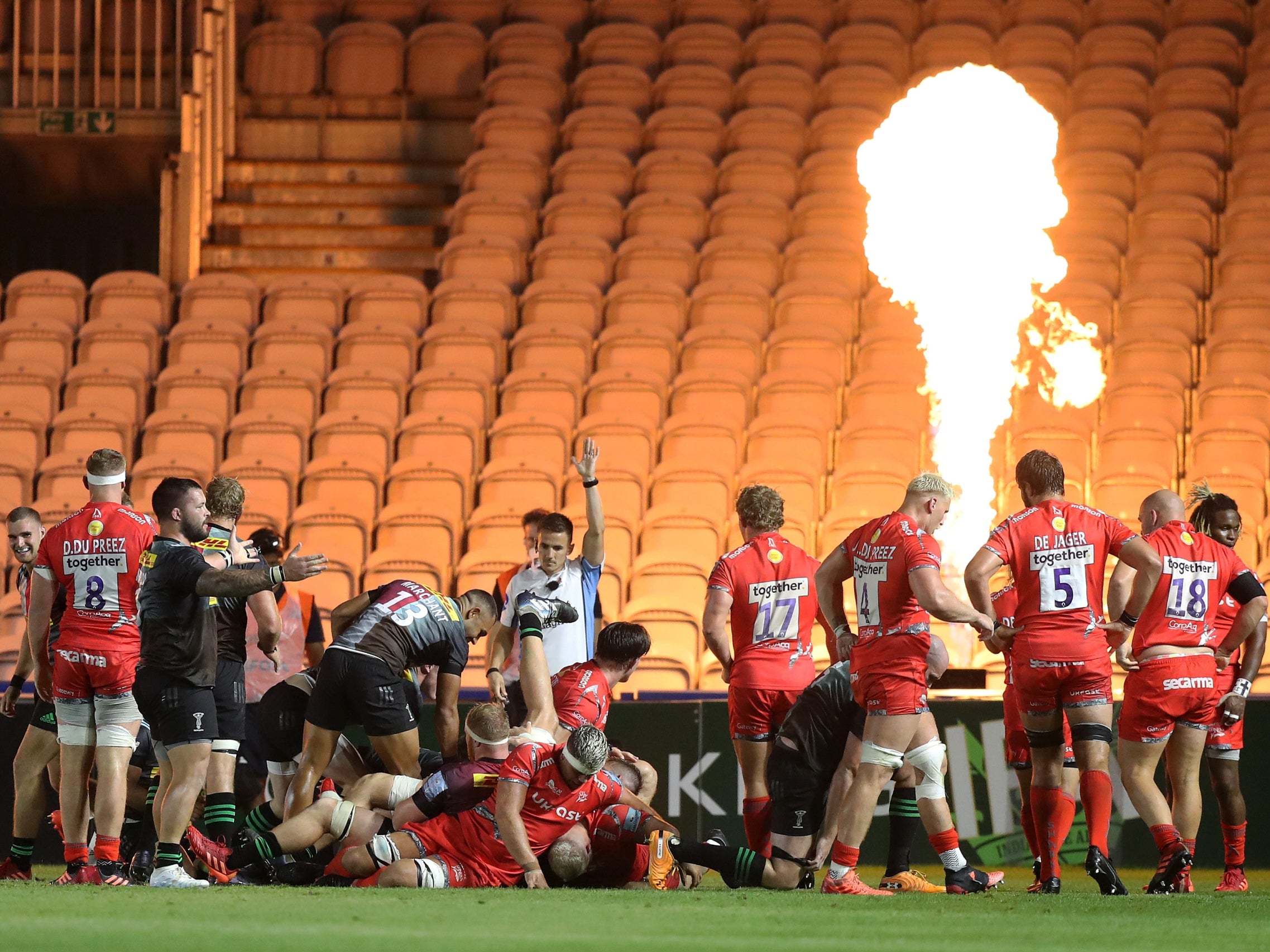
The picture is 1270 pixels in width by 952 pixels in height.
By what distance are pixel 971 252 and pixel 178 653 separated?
32.8 feet

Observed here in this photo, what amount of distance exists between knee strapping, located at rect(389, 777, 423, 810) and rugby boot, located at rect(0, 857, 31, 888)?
5.45 ft

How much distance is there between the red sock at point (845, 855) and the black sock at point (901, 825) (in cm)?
78

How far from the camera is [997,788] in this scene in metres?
9.77

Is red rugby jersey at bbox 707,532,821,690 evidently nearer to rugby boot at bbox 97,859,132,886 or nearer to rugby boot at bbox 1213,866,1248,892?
rugby boot at bbox 1213,866,1248,892

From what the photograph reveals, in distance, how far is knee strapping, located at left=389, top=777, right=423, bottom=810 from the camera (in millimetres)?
7703

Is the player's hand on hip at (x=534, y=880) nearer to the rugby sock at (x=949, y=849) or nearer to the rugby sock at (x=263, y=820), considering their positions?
the rugby sock at (x=263, y=820)

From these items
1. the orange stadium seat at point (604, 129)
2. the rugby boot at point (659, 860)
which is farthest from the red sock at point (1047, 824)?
the orange stadium seat at point (604, 129)

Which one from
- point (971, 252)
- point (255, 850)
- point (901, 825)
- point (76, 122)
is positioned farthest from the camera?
point (76, 122)

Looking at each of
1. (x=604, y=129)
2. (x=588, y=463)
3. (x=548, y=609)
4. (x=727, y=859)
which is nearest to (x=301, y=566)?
(x=548, y=609)

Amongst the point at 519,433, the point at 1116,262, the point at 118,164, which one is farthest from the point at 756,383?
the point at 118,164

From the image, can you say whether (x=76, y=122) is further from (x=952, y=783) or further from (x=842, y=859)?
(x=842, y=859)

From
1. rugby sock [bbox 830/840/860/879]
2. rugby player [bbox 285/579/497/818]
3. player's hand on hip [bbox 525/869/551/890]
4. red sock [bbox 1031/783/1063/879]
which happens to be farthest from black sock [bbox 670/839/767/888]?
rugby player [bbox 285/579/497/818]

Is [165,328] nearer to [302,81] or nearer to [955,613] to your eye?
[302,81]

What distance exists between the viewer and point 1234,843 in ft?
26.5
